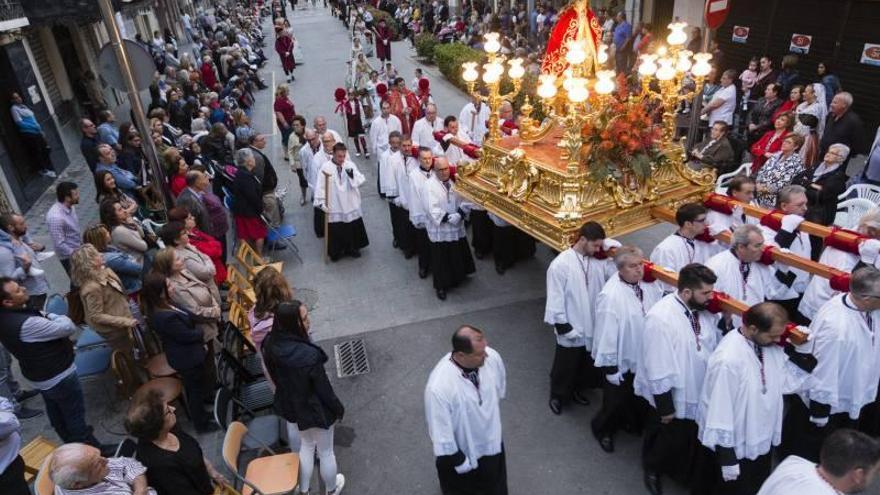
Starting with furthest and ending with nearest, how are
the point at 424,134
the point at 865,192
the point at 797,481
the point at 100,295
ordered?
the point at 424,134 → the point at 865,192 → the point at 100,295 → the point at 797,481

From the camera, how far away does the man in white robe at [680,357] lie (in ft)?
13.9

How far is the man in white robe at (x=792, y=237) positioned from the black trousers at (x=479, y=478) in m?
3.28

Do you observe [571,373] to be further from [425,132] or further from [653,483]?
[425,132]

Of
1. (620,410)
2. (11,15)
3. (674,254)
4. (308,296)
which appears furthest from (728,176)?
(11,15)

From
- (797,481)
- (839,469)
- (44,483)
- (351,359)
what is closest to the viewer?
(839,469)

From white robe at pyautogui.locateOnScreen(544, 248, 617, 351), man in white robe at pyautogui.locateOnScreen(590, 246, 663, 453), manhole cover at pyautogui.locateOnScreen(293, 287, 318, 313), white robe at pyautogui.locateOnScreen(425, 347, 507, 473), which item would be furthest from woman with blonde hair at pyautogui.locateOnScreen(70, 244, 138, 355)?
man in white robe at pyautogui.locateOnScreen(590, 246, 663, 453)

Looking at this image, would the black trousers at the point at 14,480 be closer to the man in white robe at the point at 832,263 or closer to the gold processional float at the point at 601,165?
the gold processional float at the point at 601,165

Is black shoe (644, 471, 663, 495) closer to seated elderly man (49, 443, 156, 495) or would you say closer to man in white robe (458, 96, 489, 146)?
seated elderly man (49, 443, 156, 495)

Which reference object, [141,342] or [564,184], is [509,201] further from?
[141,342]

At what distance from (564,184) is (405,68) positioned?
18.9m

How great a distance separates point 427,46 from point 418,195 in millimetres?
17672

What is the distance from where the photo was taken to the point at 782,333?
12.3 feet

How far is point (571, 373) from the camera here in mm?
5559

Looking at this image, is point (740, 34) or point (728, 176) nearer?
point (728, 176)
